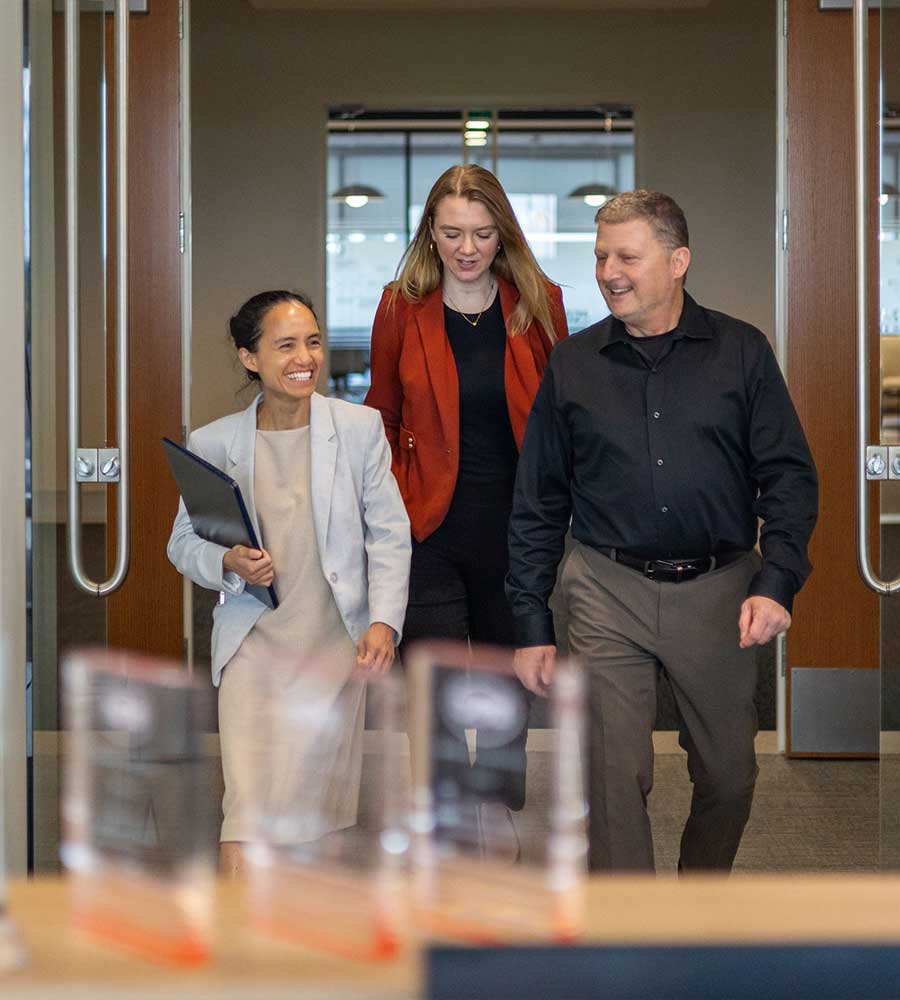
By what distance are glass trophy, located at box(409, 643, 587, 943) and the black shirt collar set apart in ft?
6.82

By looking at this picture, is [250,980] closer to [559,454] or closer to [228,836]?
[228,836]

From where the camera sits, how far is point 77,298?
280 cm

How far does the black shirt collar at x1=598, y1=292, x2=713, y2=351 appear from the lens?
3.01 m

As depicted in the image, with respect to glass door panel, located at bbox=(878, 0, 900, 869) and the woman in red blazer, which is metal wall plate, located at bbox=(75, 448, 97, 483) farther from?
glass door panel, located at bbox=(878, 0, 900, 869)

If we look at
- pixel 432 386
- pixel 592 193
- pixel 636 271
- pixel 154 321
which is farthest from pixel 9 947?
pixel 592 193

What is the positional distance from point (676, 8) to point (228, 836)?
9379 mm

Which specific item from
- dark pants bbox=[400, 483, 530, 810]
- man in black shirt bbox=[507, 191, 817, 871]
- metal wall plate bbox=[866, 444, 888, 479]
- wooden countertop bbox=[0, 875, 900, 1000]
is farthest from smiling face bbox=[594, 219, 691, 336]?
wooden countertop bbox=[0, 875, 900, 1000]

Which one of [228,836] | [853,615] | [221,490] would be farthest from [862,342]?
[853,615]

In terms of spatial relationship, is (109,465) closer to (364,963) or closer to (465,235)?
(465,235)

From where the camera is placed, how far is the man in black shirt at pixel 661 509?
9.68 ft

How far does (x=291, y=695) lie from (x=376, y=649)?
1.93m

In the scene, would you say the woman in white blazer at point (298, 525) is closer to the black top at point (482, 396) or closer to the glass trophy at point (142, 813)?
the black top at point (482, 396)

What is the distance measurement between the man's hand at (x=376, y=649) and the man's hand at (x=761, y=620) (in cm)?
72

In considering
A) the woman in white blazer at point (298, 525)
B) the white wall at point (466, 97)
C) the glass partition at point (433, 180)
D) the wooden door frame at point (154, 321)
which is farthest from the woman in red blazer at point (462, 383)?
the glass partition at point (433, 180)
